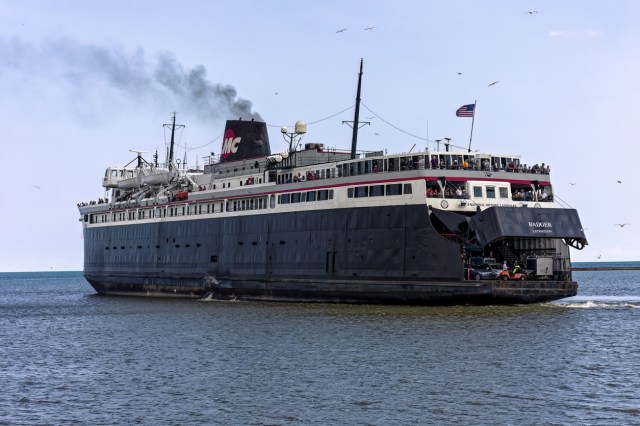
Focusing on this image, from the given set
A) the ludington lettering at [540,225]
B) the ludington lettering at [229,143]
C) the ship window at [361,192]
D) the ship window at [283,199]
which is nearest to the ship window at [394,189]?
the ship window at [361,192]

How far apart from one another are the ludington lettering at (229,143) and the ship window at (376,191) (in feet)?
71.4

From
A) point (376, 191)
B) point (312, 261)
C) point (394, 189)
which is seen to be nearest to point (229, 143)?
point (312, 261)

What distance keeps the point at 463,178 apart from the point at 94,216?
47.7m

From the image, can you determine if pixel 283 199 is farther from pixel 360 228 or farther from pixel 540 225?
pixel 540 225

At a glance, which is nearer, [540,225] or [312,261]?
[540,225]

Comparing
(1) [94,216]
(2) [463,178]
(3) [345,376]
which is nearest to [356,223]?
(2) [463,178]

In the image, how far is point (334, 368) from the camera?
32.0 m

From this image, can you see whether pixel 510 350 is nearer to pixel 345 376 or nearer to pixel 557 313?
pixel 345 376

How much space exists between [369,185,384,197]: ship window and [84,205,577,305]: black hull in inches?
36.9

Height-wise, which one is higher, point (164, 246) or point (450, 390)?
point (164, 246)

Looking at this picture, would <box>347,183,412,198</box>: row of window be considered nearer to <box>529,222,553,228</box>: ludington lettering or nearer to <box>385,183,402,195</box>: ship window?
<box>385,183,402,195</box>: ship window

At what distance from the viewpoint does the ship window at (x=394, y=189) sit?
52.1 metres

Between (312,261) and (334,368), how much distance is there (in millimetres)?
25870

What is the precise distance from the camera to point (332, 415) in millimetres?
24719
